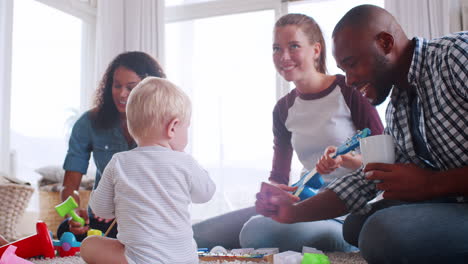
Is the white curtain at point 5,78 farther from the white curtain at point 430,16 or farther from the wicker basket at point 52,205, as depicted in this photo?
the white curtain at point 430,16

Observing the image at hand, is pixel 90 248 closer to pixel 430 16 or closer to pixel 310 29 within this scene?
pixel 310 29

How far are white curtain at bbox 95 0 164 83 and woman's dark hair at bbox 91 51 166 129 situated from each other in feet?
4.76

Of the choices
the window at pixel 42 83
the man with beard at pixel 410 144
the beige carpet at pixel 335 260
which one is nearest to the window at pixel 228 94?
the window at pixel 42 83

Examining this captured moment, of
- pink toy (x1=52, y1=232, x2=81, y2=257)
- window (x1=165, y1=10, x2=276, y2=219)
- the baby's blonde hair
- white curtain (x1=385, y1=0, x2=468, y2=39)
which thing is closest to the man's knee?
the baby's blonde hair

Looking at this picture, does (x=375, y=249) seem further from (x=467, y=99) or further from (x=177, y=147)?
(x=177, y=147)

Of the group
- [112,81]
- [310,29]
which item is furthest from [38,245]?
[310,29]

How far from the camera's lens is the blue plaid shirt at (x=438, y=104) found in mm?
1115

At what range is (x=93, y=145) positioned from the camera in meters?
2.12

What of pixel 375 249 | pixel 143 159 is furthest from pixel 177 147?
pixel 375 249

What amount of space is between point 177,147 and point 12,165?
2380 millimetres

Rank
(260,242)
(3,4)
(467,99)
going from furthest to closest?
(3,4), (260,242), (467,99)

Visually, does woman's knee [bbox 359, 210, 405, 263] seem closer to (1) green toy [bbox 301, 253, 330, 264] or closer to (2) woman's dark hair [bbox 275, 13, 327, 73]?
(1) green toy [bbox 301, 253, 330, 264]

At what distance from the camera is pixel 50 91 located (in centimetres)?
365

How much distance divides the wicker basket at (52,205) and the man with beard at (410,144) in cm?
185
